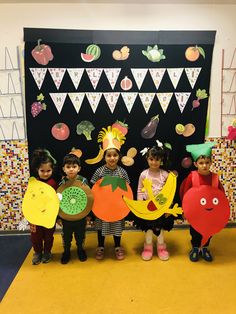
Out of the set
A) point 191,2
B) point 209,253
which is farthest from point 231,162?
point 191,2

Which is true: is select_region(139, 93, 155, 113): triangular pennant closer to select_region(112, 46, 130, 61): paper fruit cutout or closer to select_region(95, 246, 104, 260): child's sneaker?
select_region(112, 46, 130, 61): paper fruit cutout

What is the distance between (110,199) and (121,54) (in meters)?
1.32

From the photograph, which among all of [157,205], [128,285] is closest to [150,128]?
[157,205]

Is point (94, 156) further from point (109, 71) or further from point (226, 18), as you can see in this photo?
point (226, 18)

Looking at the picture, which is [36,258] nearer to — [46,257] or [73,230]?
[46,257]

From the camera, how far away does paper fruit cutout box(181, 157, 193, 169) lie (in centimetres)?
294

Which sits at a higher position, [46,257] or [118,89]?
[118,89]

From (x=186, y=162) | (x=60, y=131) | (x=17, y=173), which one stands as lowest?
(x=17, y=173)

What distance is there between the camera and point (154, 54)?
9.14ft

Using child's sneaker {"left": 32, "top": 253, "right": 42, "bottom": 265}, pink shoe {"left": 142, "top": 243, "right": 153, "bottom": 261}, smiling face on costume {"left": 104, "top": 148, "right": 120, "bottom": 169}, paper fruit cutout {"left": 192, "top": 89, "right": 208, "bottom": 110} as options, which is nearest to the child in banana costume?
pink shoe {"left": 142, "top": 243, "right": 153, "bottom": 261}

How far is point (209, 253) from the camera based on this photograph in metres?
2.53

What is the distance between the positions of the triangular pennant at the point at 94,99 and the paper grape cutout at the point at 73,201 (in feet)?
2.69

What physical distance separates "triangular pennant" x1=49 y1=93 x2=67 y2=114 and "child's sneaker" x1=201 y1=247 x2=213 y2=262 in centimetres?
178

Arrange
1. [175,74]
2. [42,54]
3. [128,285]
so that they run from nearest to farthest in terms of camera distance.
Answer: [128,285] < [42,54] < [175,74]
